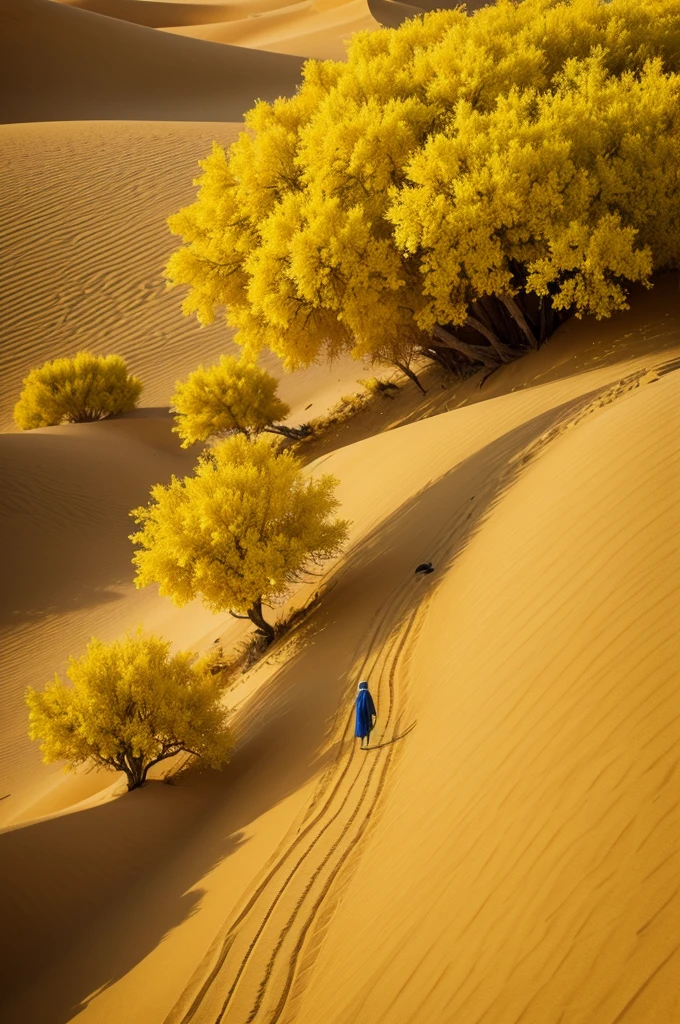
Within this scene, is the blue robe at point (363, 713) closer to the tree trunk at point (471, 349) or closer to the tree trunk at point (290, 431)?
the tree trunk at point (471, 349)

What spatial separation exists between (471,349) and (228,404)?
6.57 metres

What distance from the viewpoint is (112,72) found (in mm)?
50656

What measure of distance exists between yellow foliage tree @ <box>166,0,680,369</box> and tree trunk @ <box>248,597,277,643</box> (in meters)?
5.29

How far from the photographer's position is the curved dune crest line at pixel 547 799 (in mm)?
3354

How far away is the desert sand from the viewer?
3.74 m

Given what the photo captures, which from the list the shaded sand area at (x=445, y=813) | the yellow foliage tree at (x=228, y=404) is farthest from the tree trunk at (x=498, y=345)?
the yellow foliage tree at (x=228, y=404)

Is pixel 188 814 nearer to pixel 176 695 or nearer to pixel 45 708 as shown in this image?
pixel 176 695

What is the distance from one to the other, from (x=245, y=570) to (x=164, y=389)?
51.2 ft

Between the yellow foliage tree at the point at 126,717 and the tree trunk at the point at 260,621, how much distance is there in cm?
176

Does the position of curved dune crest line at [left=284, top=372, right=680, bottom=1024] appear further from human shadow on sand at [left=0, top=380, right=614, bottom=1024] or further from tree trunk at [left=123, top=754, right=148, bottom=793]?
tree trunk at [left=123, top=754, right=148, bottom=793]

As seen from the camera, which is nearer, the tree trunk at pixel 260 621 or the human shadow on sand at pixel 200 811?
the human shadow on sand at pixel 200 811

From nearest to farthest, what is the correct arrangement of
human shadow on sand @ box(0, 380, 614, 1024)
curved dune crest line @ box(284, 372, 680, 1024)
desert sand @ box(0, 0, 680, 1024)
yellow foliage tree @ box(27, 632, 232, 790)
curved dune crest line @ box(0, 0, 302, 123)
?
curved dune crest line @ box(284, 372, 680, 1024)
desert sand @ box(0, 0, 680, 1024)
human shadow on sand @ box(0, 380, 614, 1024)
yellow foliage tree @ box(27, 632, 232, 790)
curved dune crest line @ box(0, 0, 302, 123)

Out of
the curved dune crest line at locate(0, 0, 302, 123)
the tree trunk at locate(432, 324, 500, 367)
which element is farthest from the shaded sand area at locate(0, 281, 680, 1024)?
the curved dune crest line at locate(0, 0, 302, 123)

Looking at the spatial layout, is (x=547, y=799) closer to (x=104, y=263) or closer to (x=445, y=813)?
(x=445, y=813)
